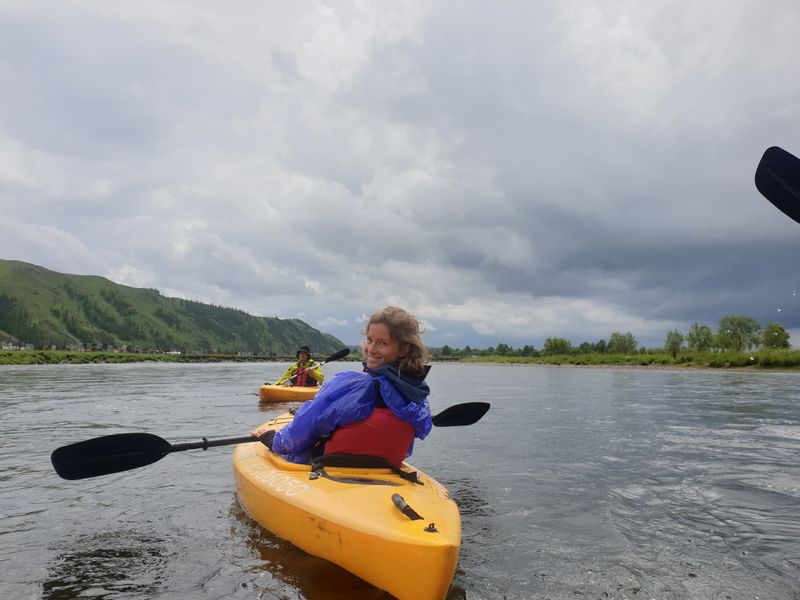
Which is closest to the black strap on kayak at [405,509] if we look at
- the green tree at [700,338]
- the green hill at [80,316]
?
the green tree at [700,338]

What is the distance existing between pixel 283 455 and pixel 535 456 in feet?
17.6

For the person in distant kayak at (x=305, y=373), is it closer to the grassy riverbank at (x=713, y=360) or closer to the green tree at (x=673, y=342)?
the grassy riverbank at (x=713, y=360)

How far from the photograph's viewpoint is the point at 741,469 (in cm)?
761

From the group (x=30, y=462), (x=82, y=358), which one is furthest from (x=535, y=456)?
(x=82, y=358)

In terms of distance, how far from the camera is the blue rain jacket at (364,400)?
13.8 ft

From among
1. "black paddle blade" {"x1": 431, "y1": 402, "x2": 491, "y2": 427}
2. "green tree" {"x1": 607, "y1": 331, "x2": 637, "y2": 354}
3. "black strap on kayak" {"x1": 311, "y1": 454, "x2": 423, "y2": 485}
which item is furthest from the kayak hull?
"green tree" {"x1": 607, "y1": 331, "x2": 637, "y2": 354}

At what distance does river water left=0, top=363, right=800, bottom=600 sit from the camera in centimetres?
386

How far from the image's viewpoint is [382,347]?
14.2ft

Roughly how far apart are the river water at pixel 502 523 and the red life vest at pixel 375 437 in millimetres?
957

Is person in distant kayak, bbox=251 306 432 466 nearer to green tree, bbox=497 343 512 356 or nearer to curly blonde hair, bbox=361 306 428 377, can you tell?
curly blonde hair, bbox=361 306 428 377

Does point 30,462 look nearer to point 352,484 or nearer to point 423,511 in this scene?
point 352,484

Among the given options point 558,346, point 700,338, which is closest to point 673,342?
point 700,338

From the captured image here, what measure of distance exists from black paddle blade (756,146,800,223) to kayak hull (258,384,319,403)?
1579 centimetres

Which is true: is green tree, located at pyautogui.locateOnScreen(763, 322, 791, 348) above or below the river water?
above
